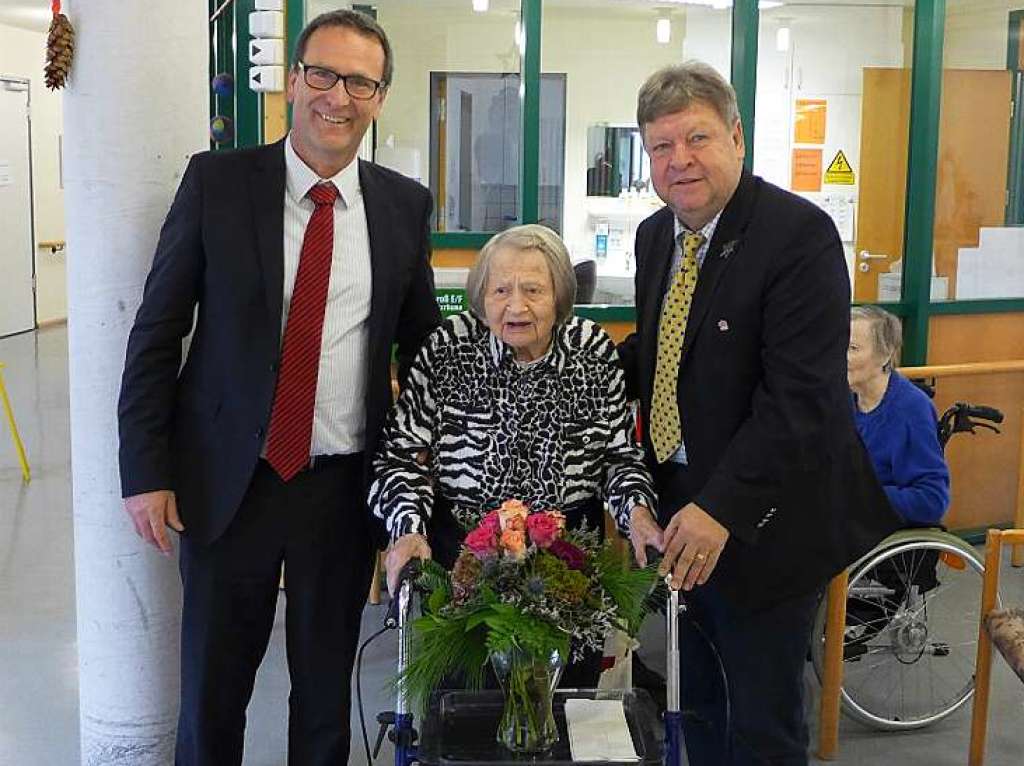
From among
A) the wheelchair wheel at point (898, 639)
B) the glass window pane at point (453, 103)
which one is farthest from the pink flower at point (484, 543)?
the glass window pane at point (453, 103)

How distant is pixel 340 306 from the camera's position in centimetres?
254

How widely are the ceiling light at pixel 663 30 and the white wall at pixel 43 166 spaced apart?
20.8ft

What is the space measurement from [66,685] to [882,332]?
2679 mm

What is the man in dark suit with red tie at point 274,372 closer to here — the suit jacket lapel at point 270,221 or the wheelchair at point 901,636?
the suit jacket lapel at point 270,221

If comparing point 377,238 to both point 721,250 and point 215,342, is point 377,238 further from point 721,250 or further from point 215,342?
point 721,250

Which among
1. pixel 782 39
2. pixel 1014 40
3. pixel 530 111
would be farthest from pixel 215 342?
pixel 782 39

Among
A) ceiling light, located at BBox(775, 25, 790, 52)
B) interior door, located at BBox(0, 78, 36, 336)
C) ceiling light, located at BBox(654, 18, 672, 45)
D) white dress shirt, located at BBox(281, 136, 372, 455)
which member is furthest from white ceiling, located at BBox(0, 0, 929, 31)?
white dress shirt, located at BBox(281, 136, 372, 455)

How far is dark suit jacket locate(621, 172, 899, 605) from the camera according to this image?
2252 millimetres

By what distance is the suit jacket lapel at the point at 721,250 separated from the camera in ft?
7.61

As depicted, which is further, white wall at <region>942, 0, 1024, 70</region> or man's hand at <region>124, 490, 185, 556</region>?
white wall at <region>942, 0, 1024, 70</region>

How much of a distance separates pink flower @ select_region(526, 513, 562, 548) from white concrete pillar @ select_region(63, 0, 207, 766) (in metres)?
1.23

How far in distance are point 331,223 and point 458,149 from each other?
19.5ft

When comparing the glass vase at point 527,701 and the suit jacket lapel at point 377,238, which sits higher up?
the suit jacket lapel at point 377,238

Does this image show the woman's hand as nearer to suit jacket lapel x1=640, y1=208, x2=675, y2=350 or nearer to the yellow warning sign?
suit jacket lapel x1=640, y1=208, x2=675, y2=350
